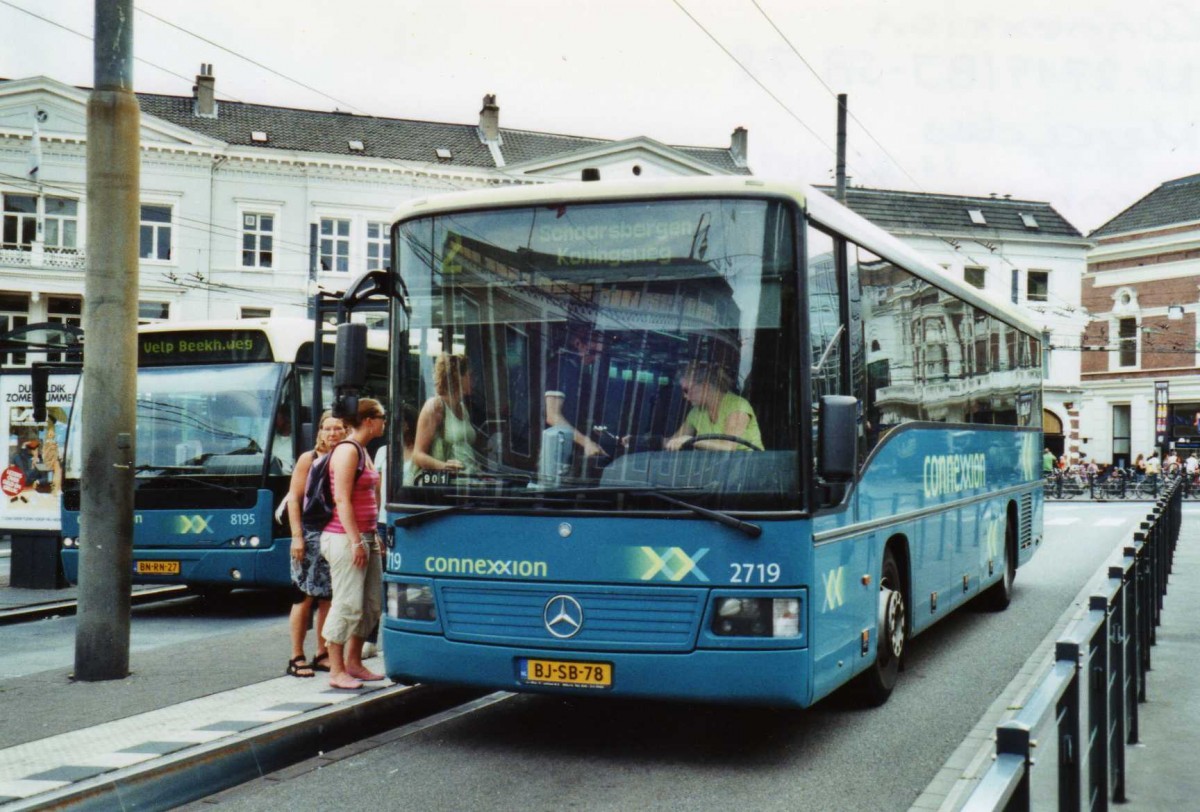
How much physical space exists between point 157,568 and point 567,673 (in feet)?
22.7

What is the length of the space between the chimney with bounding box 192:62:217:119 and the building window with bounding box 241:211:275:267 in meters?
5.28

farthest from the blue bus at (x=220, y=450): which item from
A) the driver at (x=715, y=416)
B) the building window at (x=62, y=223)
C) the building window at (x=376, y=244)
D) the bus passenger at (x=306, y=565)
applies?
the building window at (x=62, y=223)

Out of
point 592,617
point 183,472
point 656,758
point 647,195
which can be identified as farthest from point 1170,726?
point 183,472

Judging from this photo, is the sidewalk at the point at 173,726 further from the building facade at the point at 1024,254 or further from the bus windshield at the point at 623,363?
the building facade at the point at 1024,254

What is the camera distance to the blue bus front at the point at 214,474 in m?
11.8

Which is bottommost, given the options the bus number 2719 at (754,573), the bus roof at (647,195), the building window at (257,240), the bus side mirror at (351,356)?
the bus number 2719 at (754,573)

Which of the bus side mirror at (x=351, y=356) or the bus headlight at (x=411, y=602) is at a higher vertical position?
the bus side mirror at (x=351, y=356)

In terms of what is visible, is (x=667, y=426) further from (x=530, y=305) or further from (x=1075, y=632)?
(x=1075, y=632)

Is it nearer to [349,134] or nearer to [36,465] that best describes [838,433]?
[36,465]

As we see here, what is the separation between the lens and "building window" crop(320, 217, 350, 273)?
141ft

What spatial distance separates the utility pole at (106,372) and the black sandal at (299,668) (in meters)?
1.02

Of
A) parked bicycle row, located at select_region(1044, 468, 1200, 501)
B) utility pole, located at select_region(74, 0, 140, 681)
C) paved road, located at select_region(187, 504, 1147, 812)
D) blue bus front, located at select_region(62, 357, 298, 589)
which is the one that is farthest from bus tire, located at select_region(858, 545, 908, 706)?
parked bicycle row, located at select_region(1044, 468, 1200, 501)

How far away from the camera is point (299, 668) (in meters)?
8.13

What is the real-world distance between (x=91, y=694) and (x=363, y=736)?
1738 millimetres
